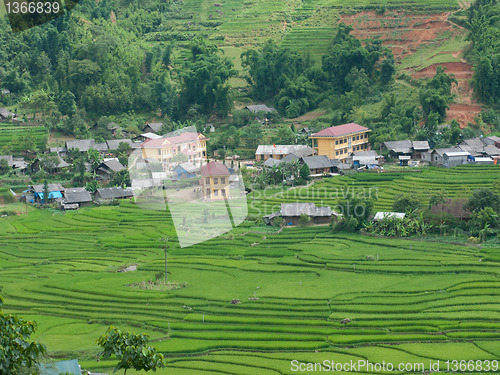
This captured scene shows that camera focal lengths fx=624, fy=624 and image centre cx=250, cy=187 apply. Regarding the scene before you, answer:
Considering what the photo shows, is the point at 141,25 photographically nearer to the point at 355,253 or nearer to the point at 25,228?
the point at 25,228

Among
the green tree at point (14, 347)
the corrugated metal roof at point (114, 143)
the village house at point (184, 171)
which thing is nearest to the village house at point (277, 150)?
the village house at point (184, 171)

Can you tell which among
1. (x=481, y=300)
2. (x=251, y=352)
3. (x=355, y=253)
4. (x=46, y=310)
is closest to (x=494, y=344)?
(x=481, y=300)

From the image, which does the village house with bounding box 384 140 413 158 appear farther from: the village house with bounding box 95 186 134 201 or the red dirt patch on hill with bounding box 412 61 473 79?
the village house with bounding box 95 186 134 201

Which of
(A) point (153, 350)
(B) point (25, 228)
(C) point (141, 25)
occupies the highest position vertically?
(C) point (141, 25)

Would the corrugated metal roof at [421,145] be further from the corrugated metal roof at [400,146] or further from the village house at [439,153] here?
the village house at [439,153]

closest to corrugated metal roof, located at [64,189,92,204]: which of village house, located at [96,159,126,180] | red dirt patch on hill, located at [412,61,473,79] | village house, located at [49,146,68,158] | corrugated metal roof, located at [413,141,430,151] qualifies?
village house, located at [96,159,126,180]

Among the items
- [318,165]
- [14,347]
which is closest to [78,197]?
[318,165]
